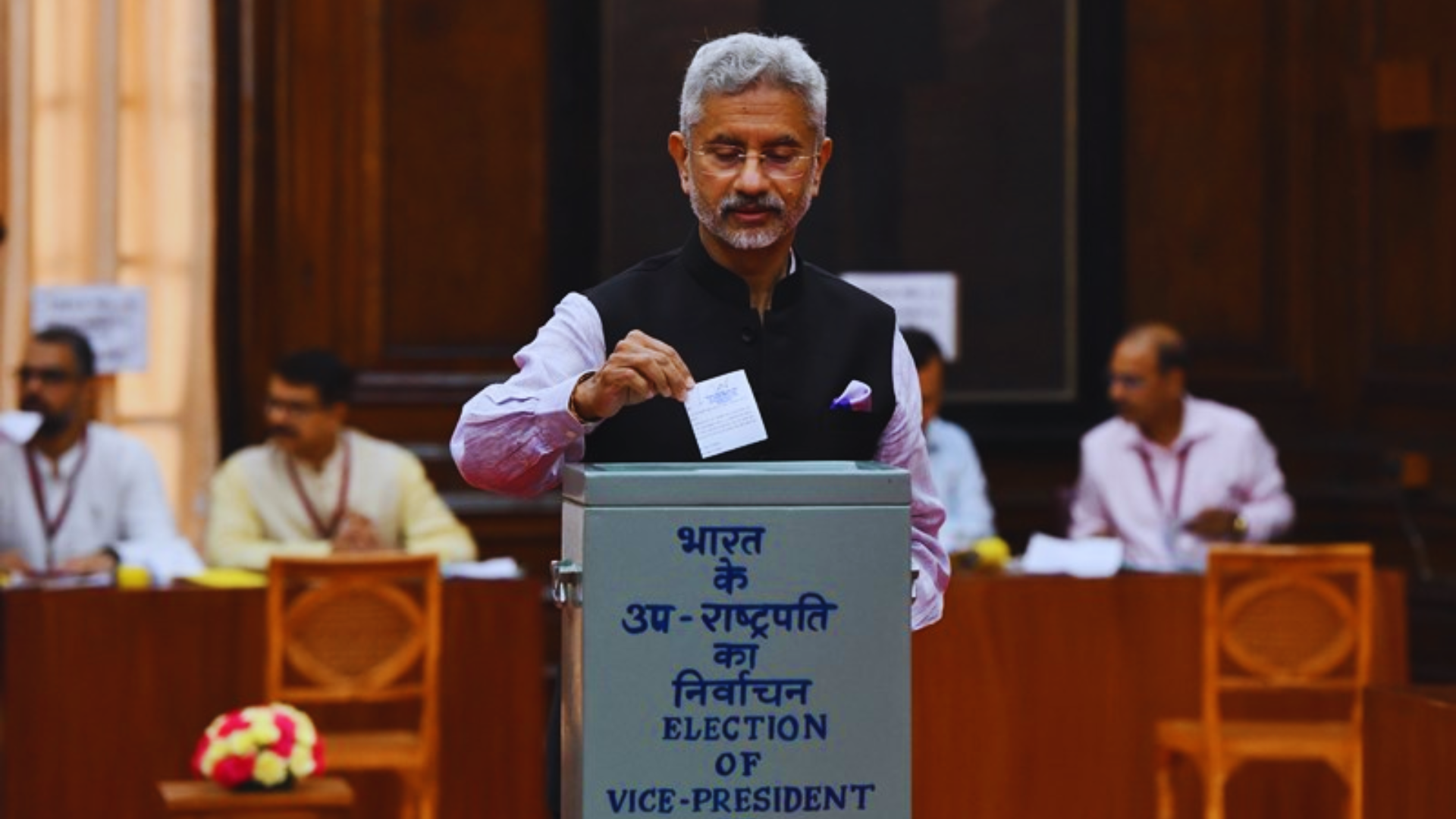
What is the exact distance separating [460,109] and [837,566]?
5.57 m

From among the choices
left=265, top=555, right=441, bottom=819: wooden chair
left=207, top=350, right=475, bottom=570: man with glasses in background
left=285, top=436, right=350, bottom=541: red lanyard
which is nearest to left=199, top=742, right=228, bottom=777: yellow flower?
left=265, top=555, right=441, bottom=819: wooden chair

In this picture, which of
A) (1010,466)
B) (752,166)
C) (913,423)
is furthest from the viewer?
(1010,466)

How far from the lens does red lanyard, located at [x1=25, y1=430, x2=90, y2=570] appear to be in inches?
275

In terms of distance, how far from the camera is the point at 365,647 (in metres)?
6.18

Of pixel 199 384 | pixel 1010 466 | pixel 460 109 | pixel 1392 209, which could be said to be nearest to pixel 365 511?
pixel 199 384

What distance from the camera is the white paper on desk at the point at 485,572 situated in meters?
6.53

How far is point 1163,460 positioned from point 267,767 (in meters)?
2.93

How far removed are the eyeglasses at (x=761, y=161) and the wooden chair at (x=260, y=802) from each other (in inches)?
116

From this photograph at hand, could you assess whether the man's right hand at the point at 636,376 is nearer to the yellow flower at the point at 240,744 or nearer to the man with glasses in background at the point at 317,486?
the yellow flower at the point at 240,744

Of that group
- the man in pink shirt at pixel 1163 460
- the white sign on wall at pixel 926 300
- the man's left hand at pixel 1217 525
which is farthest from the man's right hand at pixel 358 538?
the man's left hand at pixel 1217 525

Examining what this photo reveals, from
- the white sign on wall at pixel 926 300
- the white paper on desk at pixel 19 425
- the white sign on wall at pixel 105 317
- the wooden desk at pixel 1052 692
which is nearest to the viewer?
the wooden desk at pixel 1052 692

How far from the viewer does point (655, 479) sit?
2.50m

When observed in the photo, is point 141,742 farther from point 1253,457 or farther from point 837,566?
point 837,566

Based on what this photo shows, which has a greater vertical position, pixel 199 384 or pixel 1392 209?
pixel 1392 209
